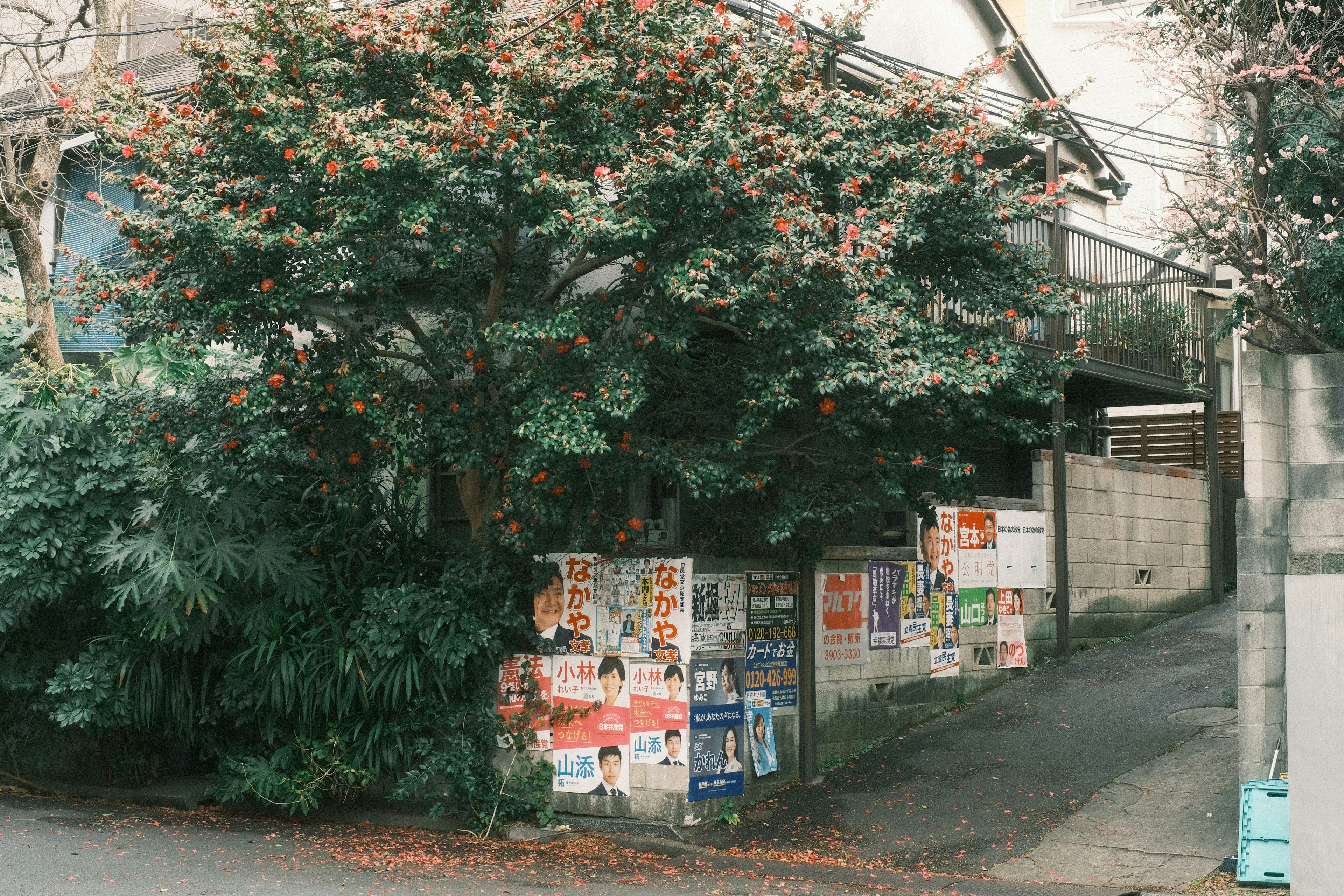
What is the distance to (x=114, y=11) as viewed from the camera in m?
13.4

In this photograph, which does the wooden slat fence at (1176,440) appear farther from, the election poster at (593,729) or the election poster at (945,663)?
the election poster at (593,729)

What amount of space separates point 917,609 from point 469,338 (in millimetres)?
5634

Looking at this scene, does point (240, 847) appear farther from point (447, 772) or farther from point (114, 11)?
point (114, 11)

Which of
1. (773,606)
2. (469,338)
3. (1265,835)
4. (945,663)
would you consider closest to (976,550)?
(945,663)

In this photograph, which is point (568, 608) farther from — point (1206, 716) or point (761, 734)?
point (1206, 716)

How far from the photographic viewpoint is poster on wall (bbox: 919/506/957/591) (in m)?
13.0

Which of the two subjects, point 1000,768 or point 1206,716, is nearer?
point 1000,768

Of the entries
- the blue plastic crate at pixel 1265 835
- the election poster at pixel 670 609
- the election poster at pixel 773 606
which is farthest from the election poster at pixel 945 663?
the blue plastic crate at pixel 1265 835


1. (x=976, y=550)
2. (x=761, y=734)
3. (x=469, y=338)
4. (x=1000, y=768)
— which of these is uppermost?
(x=469, y=338)

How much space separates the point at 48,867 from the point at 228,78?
19.4 ft

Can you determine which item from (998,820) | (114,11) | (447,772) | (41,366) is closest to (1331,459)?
(998,820)

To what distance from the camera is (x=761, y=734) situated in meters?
10.9

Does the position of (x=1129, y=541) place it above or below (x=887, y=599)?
above

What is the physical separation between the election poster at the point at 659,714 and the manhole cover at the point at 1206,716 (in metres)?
5.13
